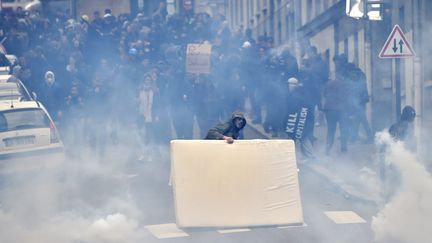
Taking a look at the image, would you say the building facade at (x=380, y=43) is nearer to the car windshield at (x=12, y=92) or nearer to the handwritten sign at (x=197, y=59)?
the handwritten sign at (x=197, y=59)

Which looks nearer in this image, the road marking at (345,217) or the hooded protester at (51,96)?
the road marking at (345,217)

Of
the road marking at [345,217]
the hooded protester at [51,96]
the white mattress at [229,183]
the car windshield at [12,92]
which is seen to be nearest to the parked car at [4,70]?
the hooded protester at [51,96]

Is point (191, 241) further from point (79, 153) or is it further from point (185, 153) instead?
point (79, 153)

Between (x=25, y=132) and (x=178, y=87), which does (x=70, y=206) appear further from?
(x=178, y=87)

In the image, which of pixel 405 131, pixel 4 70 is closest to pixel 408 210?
pixel 405 131

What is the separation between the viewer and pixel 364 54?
27047mm

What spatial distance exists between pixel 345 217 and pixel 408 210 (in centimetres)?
244

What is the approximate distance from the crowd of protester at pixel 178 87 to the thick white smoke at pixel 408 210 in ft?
26.3

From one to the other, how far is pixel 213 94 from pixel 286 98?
1485 mm

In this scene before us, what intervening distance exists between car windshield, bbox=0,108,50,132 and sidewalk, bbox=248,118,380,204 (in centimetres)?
448

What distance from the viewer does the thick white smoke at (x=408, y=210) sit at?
1177 centimetres

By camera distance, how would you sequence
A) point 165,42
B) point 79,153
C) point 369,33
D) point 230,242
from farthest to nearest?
point 165,42 → point 369,33 → point 79,153 → point 230,242

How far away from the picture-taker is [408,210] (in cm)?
1191

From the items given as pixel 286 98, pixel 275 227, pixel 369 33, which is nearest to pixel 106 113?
pixel 286 98
